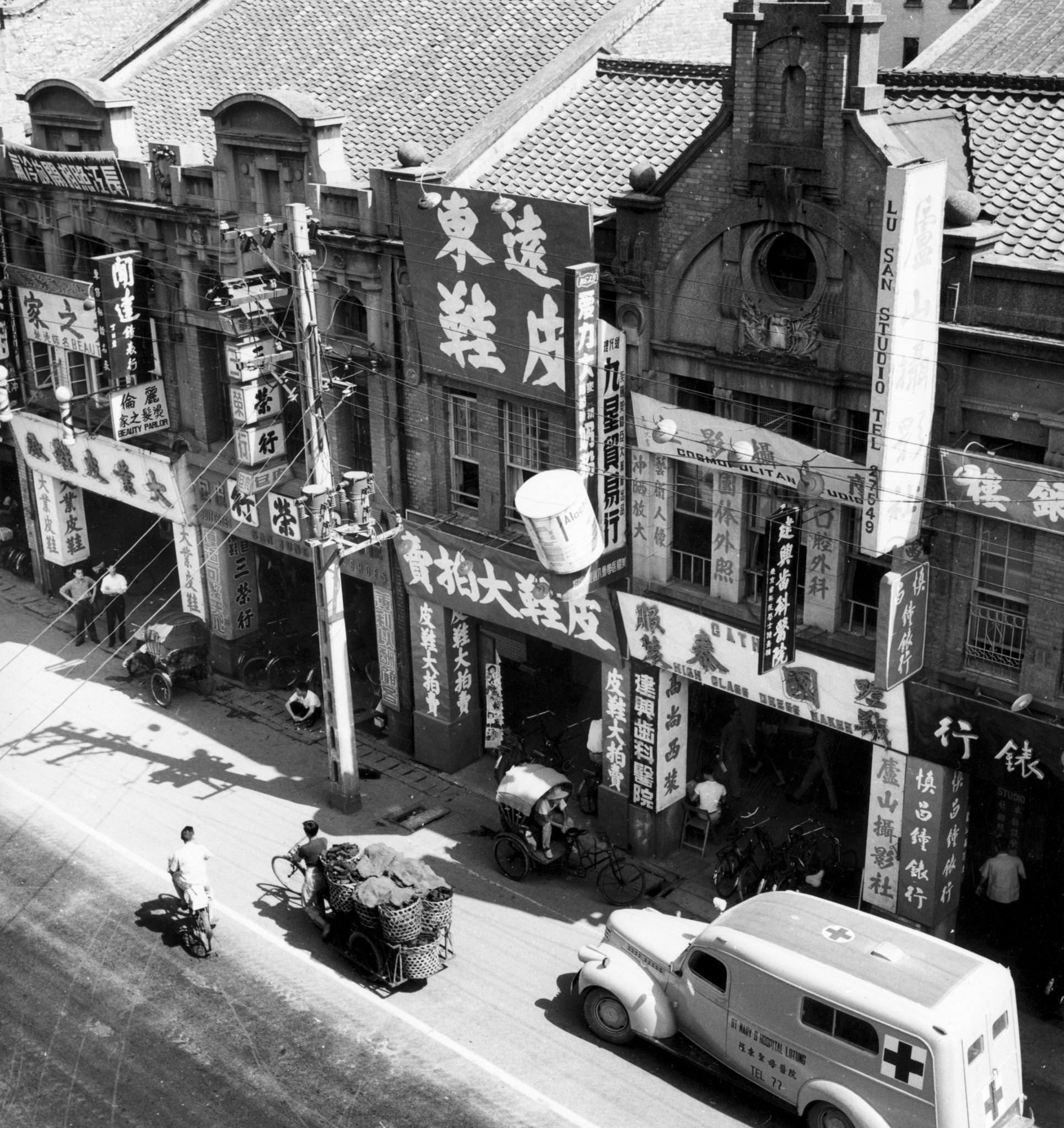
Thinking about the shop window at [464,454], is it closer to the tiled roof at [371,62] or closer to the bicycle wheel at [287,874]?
the tiled roof at [371,62]

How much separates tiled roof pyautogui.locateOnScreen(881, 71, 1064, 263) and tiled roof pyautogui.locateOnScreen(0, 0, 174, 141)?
2185 cm

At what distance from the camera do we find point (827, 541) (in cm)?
2116

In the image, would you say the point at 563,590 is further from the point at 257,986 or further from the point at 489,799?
the point at 257,986

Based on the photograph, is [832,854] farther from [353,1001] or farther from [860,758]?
[353,1001]

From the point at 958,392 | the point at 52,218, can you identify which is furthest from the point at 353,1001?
the point at 52,218

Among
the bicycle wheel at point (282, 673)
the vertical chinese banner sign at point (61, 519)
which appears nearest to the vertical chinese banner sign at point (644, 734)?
the bicycle wheel at point (282, 673)

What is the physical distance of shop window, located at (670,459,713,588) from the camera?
22.6 meters

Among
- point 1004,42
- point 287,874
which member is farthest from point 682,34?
point 287,874

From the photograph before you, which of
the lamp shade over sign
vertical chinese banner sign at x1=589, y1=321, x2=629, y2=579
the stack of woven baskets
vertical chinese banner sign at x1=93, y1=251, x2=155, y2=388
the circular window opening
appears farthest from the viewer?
vertical chinese banner sign at x1=93, y1=251, x2=155, y2=388

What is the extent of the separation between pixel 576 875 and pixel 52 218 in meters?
18.8

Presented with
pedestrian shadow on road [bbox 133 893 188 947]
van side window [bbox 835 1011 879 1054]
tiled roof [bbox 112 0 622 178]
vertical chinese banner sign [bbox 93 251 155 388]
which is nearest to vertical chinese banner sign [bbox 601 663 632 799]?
pedestrian shadow on road [bbox 133 893 188 947]

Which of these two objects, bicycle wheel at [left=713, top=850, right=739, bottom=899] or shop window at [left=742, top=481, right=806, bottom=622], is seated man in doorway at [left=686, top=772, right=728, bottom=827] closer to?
bicycle wheel at [left=713, top=850, right=739, bottom=899]

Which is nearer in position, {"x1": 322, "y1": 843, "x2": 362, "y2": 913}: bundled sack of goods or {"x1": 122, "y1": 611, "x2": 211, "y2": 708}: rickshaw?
{"x1": 322, "y1": 843, "x2": 362, "y2": 913}: bundled sack of goods

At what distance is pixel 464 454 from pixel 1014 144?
33.5ft
